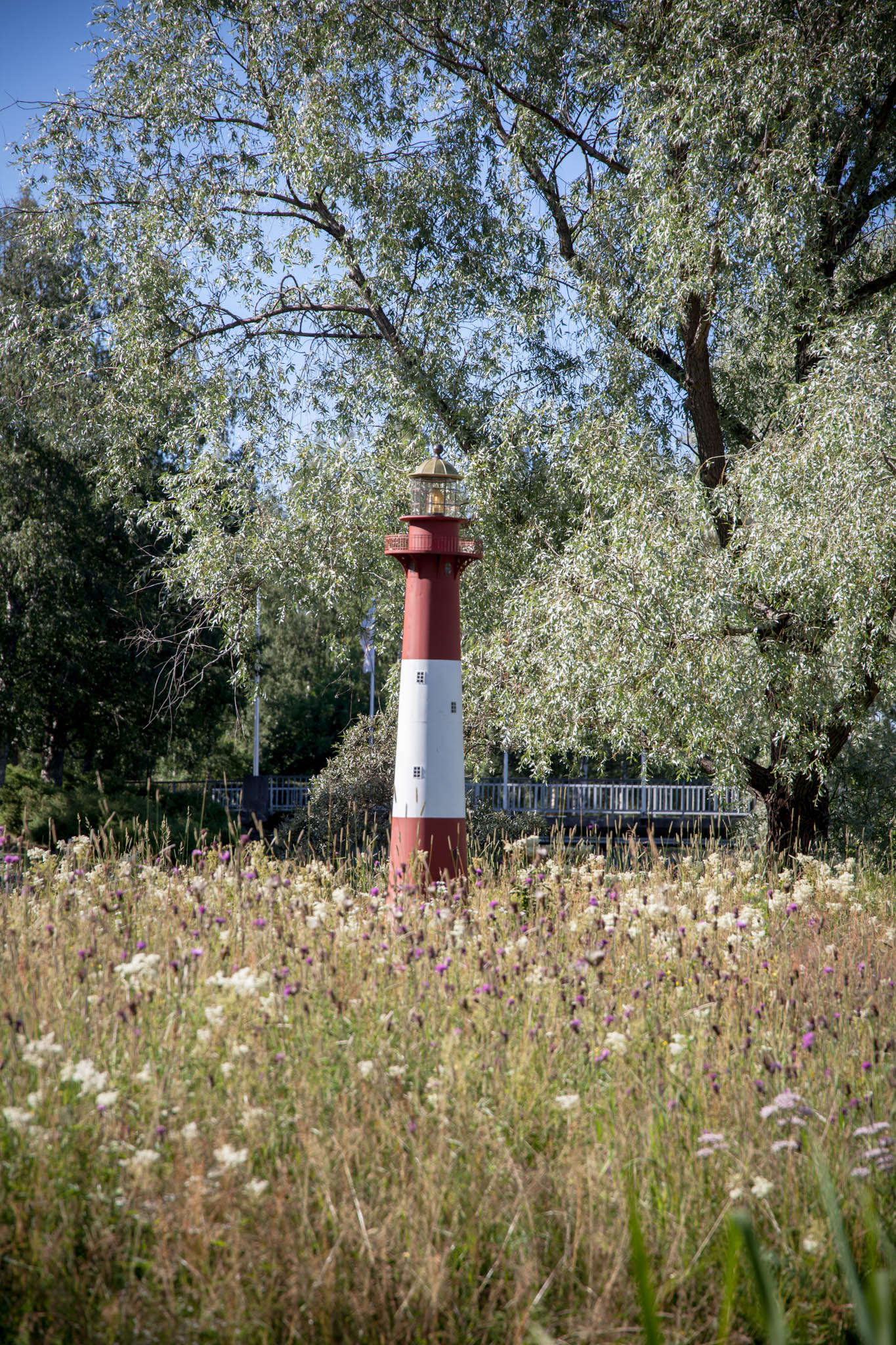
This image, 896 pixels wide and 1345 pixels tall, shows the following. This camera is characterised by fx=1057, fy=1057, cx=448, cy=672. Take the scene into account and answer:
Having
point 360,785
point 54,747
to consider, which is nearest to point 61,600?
point 54,747

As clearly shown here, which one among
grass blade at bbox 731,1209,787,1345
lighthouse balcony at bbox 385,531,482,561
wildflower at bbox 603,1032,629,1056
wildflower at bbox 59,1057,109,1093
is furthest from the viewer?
lighthouse balcony at bbox 385,531,482,561

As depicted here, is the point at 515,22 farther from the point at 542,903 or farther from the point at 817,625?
the point at 542,903

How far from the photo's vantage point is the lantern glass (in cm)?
890

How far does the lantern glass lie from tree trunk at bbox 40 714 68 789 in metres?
16.1

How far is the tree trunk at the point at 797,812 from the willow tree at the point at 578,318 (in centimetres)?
5

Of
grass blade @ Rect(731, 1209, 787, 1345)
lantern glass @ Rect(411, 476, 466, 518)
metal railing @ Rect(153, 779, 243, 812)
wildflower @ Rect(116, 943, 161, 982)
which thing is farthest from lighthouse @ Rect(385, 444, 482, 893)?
metal railing @ Rect(153, 779, 243, 812)

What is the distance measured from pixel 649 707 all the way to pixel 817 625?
1.79 m

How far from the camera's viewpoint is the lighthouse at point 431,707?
26.9ft

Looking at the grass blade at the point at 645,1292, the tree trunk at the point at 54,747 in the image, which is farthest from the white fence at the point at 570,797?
the grass blade at the point at 645,1292

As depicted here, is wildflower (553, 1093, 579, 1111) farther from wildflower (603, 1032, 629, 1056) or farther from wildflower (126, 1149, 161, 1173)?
wildflower (126, 1149, 161, 1173)

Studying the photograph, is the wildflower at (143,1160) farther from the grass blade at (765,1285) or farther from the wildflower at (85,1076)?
the grass blade at (765,1285)

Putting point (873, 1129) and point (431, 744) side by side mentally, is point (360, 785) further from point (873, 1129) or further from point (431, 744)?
point (873, 1129)

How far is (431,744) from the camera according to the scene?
832cm

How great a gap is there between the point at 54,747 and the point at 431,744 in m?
17.2
